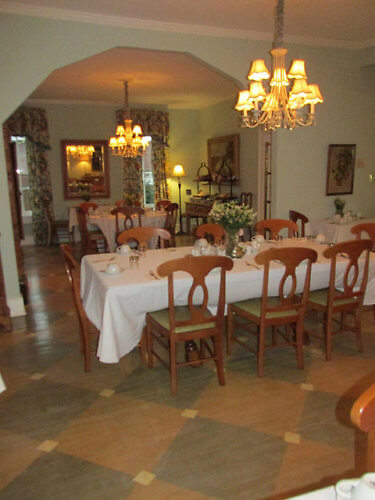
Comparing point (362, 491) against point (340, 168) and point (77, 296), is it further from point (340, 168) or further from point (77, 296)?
point (340, 168)

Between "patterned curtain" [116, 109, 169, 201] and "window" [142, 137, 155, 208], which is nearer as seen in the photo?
"patterned curtain" [116, 109, 169, 201]

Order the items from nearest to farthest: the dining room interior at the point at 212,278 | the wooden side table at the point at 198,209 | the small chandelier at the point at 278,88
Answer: the dining room interior at the point at 212,278, the small chandelier at the point at 278,88, the wooden side table at the point at 198,209

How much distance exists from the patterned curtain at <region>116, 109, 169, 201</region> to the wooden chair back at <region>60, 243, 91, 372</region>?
6.68 metres

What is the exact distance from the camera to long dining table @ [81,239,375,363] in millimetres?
2904

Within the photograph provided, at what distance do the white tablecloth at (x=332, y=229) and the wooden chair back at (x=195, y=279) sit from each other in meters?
2.91

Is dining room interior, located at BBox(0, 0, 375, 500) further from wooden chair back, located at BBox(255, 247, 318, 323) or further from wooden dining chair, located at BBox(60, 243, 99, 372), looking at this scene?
wooden chair back, located at BBox(255, 247, 318, 323)

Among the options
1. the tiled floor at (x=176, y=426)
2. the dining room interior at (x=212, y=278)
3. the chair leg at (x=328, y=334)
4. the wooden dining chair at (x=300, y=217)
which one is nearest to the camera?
the tiled floor at (x=176, y=426)

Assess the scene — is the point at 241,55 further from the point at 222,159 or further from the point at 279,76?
the point at 222,159

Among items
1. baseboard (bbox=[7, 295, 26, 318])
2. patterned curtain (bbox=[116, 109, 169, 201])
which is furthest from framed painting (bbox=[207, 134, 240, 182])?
baseboard (bbox=[7, 295, 26, 318])

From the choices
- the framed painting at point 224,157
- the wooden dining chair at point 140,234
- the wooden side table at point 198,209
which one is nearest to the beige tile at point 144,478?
the wooden dining chair at point 140,234

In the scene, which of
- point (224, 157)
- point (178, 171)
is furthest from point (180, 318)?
point (178, 171)

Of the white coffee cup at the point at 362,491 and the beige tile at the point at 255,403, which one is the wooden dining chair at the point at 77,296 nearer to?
the beige tile at the point at 255,403

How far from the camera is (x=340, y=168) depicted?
5.82 meters

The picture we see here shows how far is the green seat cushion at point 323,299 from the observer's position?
3.39 m
